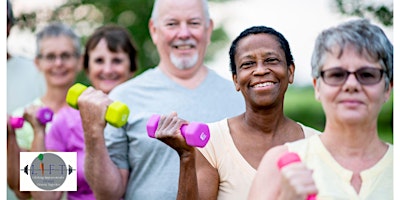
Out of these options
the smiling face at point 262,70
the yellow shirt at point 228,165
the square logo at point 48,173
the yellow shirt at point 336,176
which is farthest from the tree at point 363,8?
the square logo at point 48,173

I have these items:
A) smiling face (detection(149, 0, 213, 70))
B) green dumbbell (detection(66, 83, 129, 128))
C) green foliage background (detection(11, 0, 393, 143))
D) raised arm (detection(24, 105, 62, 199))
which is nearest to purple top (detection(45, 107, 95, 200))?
raised arm (detection(24, 105, 62, 199))

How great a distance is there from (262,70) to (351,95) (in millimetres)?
314

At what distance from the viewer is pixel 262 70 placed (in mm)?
1995

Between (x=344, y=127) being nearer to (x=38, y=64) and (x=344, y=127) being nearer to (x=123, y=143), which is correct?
(x=123, y=143)

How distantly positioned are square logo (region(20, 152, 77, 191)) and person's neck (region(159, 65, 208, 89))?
43 centimetres

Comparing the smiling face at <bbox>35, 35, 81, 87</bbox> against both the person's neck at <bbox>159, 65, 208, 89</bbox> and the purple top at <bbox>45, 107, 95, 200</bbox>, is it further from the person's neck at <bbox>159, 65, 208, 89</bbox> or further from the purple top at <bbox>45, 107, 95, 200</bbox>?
the person's neck at <bbox>159, 65, 208, 89</bbox>

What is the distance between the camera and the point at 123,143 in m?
2.48

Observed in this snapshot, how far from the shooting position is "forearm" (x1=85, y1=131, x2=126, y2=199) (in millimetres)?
2354

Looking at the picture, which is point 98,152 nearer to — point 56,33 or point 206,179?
point 206,179

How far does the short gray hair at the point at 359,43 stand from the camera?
1.77 meters

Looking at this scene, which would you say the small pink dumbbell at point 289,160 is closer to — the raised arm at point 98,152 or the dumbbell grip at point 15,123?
the raised arm at point 98,152

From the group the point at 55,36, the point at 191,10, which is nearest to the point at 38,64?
the point at 55,36

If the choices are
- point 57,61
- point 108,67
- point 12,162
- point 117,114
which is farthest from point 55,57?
point 117,114
